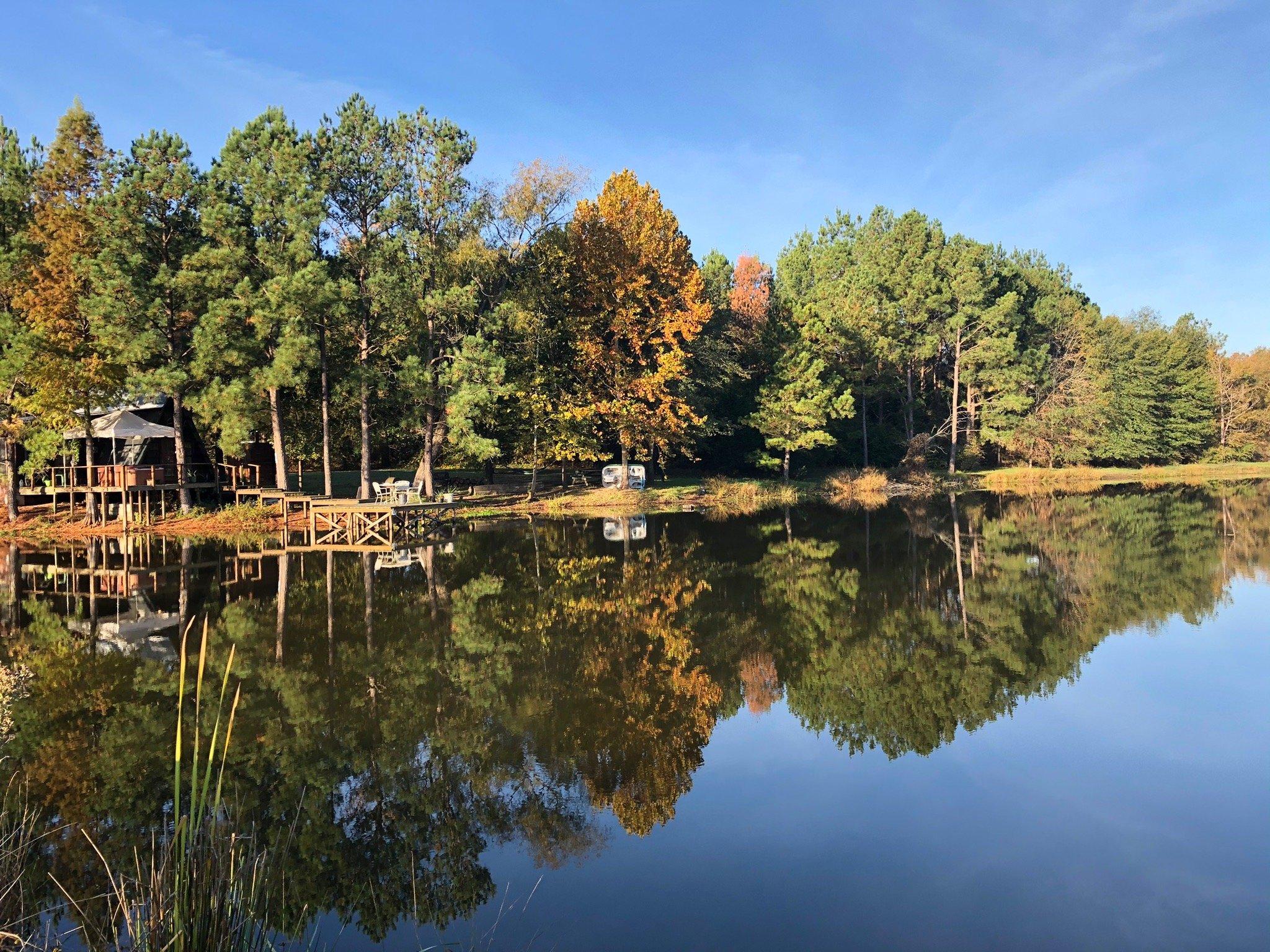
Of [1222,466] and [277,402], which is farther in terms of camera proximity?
[1222,466]

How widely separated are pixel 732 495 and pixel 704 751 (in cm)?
3267

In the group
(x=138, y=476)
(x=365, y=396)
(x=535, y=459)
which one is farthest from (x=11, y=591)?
(x=535, y=459)

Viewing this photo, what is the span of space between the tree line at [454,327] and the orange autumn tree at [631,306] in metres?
0.13

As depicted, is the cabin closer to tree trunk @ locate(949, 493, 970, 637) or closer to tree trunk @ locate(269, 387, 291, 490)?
tree trunk @ locate(269, 387, 291, 490)

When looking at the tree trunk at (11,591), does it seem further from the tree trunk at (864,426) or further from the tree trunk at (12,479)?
the tree trunk at (864,426)

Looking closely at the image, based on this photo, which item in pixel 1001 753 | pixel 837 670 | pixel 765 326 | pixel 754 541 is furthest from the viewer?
pixel 765 326

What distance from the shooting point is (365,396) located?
32219 mm

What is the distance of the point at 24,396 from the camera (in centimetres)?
3031

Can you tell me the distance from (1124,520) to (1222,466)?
126 ft

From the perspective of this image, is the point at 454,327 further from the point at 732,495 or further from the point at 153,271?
the point at 732,495

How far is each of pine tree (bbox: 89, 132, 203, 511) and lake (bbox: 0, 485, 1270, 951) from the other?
11959mm

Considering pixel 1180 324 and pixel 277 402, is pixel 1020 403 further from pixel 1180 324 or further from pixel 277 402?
pixel 277 402

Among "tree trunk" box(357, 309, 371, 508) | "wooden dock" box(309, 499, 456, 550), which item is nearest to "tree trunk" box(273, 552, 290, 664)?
"wooden dock" box(309, 499, 456, 550)

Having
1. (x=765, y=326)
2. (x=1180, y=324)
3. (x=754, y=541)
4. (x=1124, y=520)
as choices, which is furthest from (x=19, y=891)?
(x=1180, y=324)
